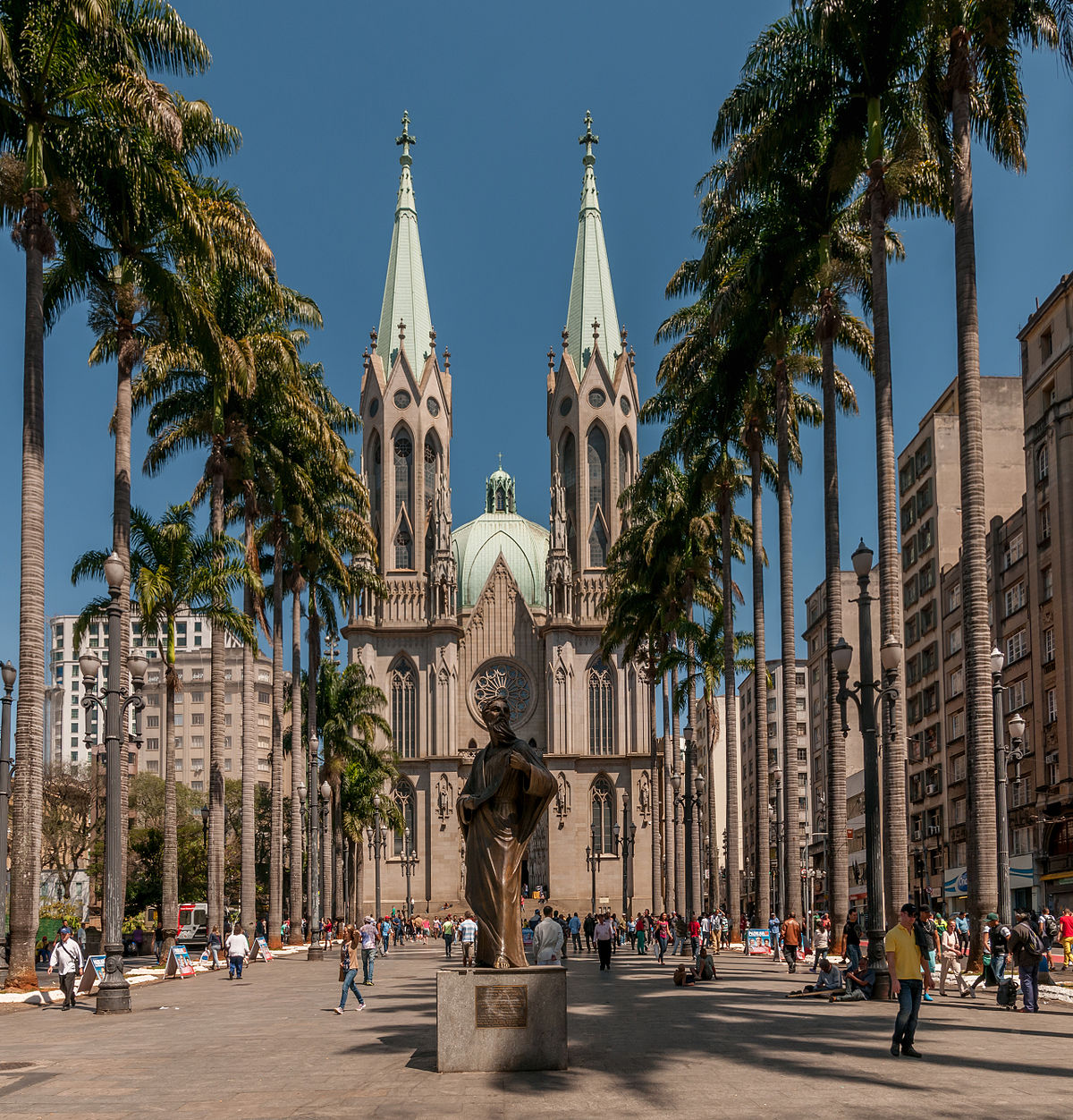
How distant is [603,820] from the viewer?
93.8m

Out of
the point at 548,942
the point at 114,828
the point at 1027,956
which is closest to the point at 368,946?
the point at 114,828

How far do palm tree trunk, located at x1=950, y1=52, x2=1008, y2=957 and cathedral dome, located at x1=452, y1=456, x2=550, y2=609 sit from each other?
3181 inches

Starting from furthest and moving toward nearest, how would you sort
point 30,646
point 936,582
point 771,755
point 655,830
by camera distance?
point 771,755, point 655,830, point 936,582, point 30,646

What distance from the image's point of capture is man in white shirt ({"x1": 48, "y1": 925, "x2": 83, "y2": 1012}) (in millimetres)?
23250

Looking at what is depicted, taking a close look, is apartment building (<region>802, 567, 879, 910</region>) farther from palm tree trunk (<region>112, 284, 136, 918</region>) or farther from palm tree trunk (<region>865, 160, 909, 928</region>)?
palm tree trunk (<region>112, 284, 136, 918</region>)

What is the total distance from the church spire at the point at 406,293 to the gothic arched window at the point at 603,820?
3256cm

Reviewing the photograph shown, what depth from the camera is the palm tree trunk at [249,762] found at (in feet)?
138

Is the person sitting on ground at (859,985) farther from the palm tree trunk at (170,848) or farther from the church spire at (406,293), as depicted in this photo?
the church spire at (406,293)

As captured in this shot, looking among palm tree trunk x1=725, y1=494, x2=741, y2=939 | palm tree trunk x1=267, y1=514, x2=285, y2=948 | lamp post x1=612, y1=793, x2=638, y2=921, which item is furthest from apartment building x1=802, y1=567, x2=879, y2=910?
palm tree trunk x1=267, y1=514, x2=285, y2=948

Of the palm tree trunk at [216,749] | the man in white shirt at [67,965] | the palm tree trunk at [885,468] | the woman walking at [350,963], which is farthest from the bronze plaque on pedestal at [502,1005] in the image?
the palm tree trunk at [216,749]

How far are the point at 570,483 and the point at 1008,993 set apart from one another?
80403mm

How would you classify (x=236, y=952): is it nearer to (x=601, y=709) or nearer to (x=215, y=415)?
(x=215, y=415)

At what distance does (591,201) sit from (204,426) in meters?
71.2

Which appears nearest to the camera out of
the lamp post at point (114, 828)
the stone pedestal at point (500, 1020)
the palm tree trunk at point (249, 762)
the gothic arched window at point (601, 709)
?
the stone pedestal at point (500, 1020)
